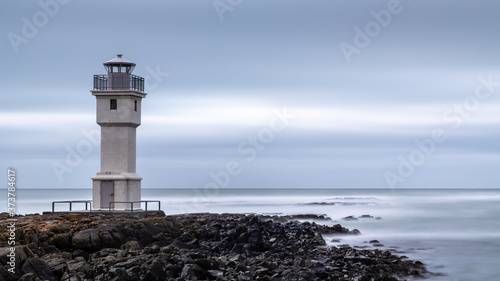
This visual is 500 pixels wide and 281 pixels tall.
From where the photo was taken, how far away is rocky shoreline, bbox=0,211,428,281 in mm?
9523

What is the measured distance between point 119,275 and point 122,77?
10.1 meters

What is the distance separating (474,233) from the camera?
2511 cm

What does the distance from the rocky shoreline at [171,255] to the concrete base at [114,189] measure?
1221 millimetres

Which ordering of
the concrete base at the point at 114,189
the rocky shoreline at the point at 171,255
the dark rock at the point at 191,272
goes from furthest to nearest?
the concrete base at the point at 114,189, the dark rock at the point at 191,272, the rocky shoreline at the point at 171,255

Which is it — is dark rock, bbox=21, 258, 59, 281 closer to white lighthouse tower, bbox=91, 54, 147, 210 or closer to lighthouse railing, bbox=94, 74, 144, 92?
white lighthouse tower, bbox=91, 54, 147, 210

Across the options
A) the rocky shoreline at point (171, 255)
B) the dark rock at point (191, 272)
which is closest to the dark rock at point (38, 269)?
the rocky shoreline at point (171, 255)

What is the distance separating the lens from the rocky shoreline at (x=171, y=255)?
31.2 feet

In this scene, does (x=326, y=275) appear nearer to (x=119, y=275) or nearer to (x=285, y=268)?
(x=285, y=268)

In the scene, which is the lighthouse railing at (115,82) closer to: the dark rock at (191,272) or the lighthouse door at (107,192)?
the lighthouse door at (107,192)

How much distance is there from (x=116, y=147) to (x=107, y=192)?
1285 mm

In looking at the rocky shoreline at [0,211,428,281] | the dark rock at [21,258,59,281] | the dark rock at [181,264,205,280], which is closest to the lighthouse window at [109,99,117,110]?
the rocky shoreline at [0,211,428,281]

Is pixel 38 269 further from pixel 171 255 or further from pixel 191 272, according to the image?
pixel 171 255

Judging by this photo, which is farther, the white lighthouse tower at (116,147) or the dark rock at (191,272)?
the white lighthouse tower at (116,147)

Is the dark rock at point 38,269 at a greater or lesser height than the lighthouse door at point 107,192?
lesser
